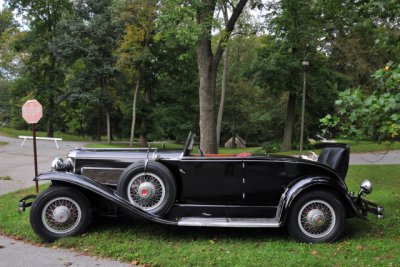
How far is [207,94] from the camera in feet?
38.3

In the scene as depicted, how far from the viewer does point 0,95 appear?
52.2 metres

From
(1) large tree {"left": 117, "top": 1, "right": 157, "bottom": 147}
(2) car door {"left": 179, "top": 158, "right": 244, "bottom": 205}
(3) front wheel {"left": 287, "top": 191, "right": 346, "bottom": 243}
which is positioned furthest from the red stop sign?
(1) large tree {"left": 117, "top": 1, "right": 157, "bottom": 147}

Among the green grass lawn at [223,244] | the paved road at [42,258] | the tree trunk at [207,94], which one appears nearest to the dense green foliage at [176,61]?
the tree trunk at [207,94]

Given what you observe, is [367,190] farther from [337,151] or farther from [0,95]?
[0,95]

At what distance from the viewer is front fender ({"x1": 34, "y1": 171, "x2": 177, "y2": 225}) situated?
493cm

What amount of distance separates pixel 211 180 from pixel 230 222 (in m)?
0.59

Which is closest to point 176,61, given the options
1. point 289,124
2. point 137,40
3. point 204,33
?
point 137,40

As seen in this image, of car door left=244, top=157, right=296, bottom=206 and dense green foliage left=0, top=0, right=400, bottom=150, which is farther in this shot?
dense green foliage left=0, top=0, right=400, bottom=150

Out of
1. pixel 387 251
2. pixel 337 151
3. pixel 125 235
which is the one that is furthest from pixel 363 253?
pixel 125 235

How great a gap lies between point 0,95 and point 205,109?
1911 inches

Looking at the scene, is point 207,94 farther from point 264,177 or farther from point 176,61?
point 176,61

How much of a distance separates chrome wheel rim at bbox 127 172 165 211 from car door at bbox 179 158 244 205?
309 millimetres

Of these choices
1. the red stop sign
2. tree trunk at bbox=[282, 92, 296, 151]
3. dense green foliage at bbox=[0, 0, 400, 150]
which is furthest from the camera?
tree trunk at bbox=[282, 92, 296, 151]

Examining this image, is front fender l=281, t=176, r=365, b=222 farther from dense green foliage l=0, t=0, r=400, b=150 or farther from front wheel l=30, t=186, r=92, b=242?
dense green foliage l=0, t=0, r=400, b=150
